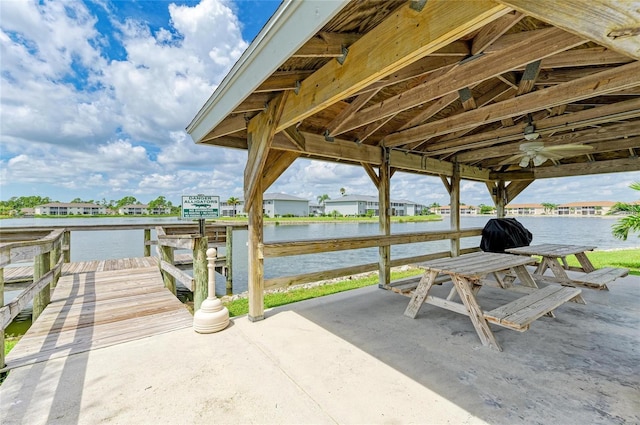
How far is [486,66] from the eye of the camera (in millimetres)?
2088

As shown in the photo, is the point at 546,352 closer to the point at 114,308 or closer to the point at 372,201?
the point at 114,308

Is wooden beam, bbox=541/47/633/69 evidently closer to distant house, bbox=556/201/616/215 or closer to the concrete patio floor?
the concrete patio floor

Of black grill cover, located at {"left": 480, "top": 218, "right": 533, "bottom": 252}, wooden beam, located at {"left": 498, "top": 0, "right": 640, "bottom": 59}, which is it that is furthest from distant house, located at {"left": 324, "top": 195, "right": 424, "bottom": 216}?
wooden beam, located at {"left": 498, "top": 0, "right": 640, "bottom": 59}

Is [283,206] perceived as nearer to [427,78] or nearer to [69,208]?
[69,208]

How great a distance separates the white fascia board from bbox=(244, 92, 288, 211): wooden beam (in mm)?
452

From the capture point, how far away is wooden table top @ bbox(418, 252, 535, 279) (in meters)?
2.72

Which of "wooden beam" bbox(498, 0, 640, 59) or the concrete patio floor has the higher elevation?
"wooden beam" bbox(498, 0, 640, 59)

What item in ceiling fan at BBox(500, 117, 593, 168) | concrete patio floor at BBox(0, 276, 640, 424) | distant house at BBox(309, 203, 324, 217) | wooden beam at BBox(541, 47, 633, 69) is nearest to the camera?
concrete patio floor at BBox(0, 276, 640, 424)

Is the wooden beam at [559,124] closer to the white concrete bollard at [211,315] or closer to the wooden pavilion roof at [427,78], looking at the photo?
the wooden pavilion roof at [427,78]

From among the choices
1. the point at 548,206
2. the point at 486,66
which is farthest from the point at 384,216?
the point at 548,206

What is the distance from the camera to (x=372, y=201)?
155ft

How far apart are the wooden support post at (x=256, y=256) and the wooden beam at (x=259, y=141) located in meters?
0.08

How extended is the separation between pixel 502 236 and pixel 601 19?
5.77 meters

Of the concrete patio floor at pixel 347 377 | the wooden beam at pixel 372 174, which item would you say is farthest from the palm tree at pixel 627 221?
the wooden beam at pixel 372 174
